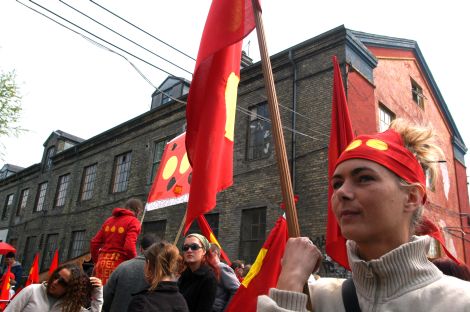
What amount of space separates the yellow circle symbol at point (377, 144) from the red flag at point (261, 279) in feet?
7.59

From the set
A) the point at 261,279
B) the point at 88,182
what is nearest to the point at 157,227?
the point at 88,182

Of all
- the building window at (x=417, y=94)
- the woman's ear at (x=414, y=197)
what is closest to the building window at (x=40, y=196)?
the building window at (x=417, y=94)

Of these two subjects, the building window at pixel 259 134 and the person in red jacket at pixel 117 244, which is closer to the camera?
the person in red jacket at pixel 117 244

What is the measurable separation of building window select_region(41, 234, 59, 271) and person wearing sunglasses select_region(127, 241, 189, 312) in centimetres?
2152

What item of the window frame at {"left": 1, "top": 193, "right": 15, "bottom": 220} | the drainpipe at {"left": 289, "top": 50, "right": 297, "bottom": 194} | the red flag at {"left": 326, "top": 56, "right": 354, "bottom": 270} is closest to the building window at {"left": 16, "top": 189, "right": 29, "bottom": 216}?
the window frame at {"left": 1, "top": 193, "right": 15, "bottom": 220}

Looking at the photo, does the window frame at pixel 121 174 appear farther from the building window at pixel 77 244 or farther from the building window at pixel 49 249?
the building window at pixel 49 249

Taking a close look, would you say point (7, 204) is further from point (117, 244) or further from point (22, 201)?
point (117, 244)

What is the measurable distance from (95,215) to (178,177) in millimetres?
14168

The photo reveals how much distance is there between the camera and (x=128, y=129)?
19.3 m

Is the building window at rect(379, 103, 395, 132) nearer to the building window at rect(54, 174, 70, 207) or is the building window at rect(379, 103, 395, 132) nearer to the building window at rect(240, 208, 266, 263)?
the building window at rect(240, 208, 266, 263)

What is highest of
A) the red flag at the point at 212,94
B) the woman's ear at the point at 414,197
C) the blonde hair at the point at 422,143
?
the red flag at the point at 212,94

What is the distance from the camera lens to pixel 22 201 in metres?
28.8

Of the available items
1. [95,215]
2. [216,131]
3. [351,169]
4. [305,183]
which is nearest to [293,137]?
[305,183]

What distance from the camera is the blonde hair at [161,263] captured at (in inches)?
127
